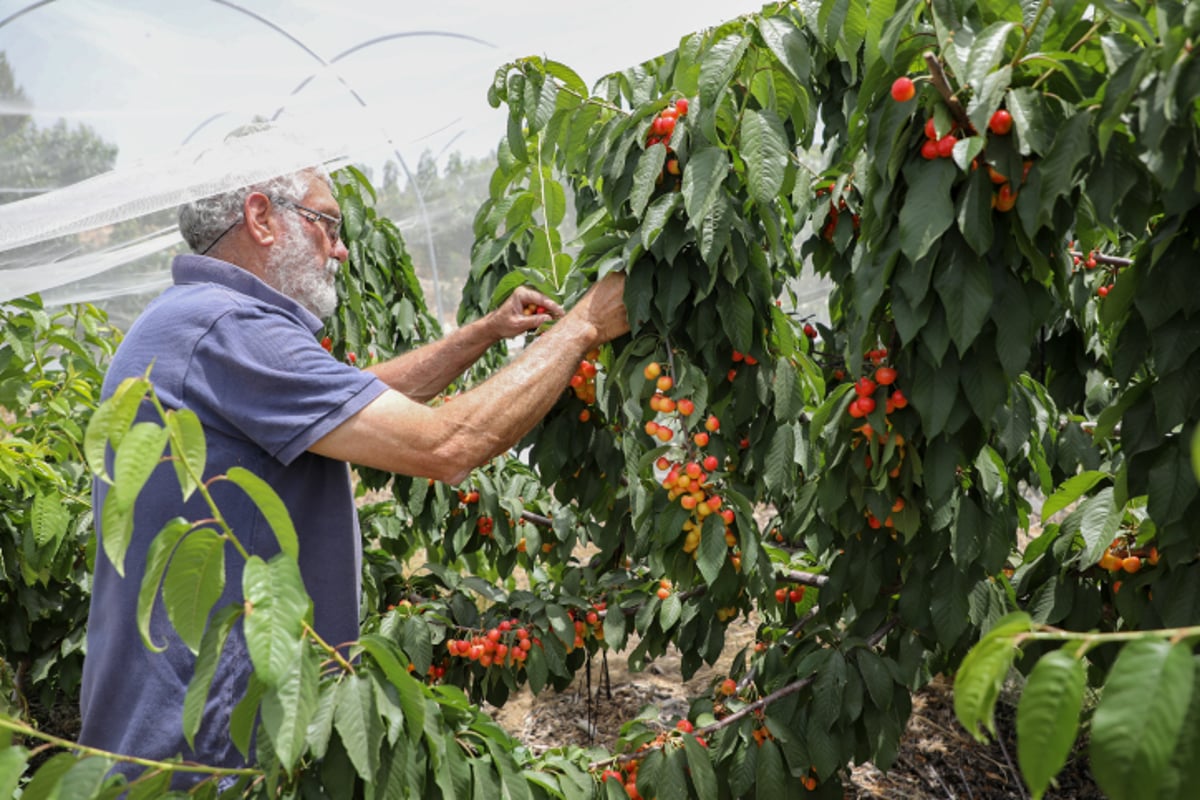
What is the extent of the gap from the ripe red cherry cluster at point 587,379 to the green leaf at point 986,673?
60.3 inches

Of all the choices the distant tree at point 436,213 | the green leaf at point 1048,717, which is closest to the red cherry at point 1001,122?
the green leaf at point 1048,717

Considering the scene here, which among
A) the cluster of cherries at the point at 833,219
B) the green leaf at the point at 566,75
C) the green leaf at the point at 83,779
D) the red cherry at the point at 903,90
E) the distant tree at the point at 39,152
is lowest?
the green leaf at the point at 83,779

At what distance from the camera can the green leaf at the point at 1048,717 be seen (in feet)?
2.70

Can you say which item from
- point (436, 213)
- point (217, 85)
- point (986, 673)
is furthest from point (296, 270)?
point (436, 213)

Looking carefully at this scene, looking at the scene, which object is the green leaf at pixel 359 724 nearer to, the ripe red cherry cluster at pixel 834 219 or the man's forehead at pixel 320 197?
the man's forehead at pixel 320 197

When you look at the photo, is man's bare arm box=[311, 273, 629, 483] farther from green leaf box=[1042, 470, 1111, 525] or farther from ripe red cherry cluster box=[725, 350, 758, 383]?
green leaf box=[1042, 470, 1111, 525]

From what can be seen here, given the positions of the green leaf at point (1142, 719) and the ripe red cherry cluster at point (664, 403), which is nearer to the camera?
the green leaf at point (1142, 719)

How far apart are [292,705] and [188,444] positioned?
0.29m

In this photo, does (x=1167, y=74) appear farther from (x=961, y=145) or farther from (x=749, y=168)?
(x=749, y=168)

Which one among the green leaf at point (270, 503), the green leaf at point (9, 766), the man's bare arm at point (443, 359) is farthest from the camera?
the man's bare arm at point (443, 359)

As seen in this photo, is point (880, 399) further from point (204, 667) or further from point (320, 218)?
point (320, 218)

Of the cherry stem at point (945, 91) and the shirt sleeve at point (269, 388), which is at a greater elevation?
the cherry stem at point (945, 91)

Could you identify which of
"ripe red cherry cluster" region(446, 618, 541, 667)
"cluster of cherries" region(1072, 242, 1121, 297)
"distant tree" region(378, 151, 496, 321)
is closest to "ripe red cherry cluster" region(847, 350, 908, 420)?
"cluster of cherries" region(1072, 242, 1121, 297)

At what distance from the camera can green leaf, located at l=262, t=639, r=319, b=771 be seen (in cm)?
107
